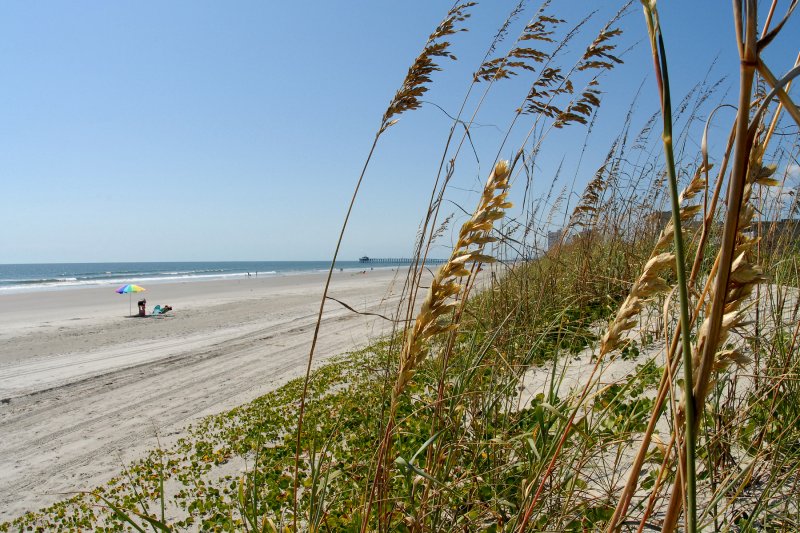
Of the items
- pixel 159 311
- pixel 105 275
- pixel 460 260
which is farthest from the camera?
pixel 105 275

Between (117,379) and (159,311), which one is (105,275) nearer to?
(159,311)

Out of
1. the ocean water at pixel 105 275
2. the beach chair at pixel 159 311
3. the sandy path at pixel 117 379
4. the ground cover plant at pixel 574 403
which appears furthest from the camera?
the ocean water at pixel 105 275

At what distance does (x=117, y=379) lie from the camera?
9.97 m

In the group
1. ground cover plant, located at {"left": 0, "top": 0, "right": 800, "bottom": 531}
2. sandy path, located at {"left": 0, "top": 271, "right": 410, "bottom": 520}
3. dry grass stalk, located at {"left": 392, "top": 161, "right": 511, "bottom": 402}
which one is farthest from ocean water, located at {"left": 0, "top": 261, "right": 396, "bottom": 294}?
dry grass stalk, located at {"left": 392, "top": 161, "right": 511, "bottom": 402}

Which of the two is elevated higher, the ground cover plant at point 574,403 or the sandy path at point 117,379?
the ground cover plant at point 574,403

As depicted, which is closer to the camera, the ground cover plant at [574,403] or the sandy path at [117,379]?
the ground cover plant at [574,403]

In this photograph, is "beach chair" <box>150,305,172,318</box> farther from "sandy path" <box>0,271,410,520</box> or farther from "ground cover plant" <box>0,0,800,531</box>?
"ground cover plant" <box>0,0,800,531</box>

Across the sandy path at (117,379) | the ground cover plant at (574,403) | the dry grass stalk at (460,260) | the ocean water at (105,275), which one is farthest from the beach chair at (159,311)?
the ocean water at (105,275)

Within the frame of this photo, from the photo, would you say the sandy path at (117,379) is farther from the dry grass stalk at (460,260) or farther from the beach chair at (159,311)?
the dry grass stalk at (460,260)

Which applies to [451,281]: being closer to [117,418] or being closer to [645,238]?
[645,238]

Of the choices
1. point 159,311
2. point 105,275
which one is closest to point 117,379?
point 159,311

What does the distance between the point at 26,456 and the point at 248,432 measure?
2.82 metres

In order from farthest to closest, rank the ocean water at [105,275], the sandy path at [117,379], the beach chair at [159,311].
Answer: the ocean water at [105,275]
the beach chair at [159,311]
the sandy path at [117,379]

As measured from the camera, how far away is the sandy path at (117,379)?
242 inches
